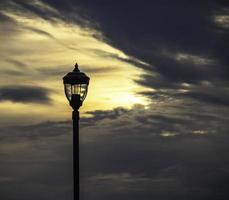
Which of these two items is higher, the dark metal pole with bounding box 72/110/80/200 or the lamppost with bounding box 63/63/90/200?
the lamppost with bounding box 63/63/90/200

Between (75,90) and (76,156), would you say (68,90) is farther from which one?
(76,156)

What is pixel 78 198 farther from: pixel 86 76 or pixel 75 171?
pixel 86 76

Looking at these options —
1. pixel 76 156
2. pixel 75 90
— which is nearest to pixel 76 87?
pixel 75 90

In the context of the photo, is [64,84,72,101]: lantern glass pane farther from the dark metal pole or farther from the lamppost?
the dark metal pole

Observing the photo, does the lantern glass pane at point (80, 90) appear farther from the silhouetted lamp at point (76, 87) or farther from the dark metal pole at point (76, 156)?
the dark metal pole at point (76, 156)

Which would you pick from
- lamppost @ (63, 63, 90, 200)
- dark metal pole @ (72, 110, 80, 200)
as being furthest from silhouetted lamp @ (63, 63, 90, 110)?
dark metal pole @ (72, 110, 80, 200)

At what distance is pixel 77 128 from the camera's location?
3622cm

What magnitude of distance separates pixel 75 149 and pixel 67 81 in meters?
1.94

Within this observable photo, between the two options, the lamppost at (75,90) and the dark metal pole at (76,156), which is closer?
the dark metal pole at (76,156)

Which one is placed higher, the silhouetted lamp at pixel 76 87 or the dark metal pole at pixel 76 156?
the silhouetted lamp at pixel 76 87

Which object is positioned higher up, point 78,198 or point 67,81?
point 67,81

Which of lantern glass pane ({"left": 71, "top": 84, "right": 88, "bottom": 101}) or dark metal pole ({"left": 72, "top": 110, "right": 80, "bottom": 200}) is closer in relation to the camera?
dark metal pole ({"left": 72, "top": 110, "right": 80, "bottom": 200})

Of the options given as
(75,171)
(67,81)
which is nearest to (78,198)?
(75,171)

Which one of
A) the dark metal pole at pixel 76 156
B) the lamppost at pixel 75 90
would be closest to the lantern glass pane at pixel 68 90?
the lamppost at pixel 75 90
